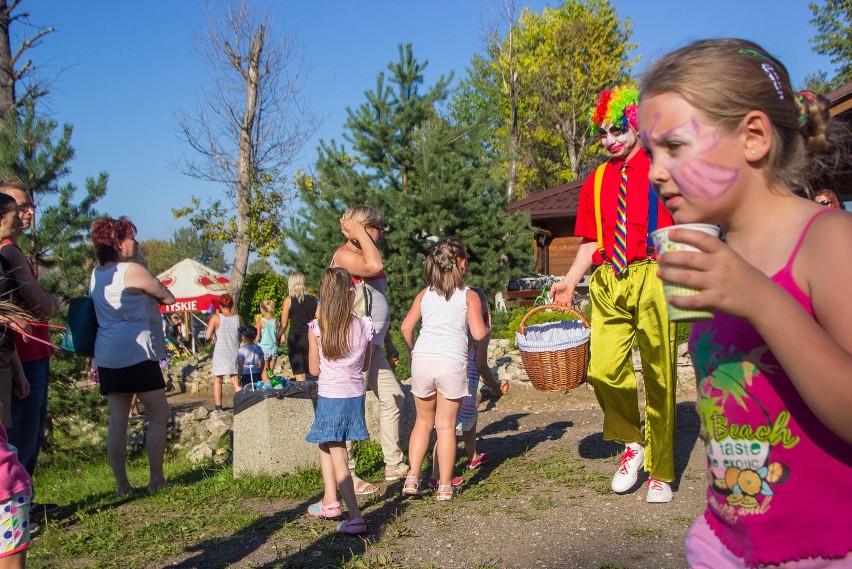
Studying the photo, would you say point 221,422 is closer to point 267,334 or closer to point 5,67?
point 5,67

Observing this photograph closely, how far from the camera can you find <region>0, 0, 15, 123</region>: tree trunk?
840 centimetres

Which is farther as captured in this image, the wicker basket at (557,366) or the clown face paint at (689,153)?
the wicker basket at (557,366)

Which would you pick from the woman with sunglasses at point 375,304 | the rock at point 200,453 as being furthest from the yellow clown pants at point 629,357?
the rock at point 200,453

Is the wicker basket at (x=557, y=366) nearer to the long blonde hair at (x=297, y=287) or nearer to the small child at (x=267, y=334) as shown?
the long blonde hair at (x=297, y=287)

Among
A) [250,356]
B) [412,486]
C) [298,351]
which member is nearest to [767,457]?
[412,486]

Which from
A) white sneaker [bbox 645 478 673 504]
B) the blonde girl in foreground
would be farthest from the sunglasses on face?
the blonde girl in foreground

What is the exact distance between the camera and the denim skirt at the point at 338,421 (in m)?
4.58

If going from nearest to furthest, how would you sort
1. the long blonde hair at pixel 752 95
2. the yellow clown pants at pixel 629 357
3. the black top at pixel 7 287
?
1. the long blonde hair at pixel 752 95
2. the black top at pixel 7 287
3. the yellow clown pants at pixel 629 357

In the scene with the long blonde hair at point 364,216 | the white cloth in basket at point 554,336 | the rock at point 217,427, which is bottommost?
the rock at point 217,427

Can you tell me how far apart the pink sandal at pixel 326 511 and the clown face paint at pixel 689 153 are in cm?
371

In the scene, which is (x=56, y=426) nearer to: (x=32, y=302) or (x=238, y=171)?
(x=32, y=302)

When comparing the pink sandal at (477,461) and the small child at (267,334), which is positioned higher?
the small child at (267,334)

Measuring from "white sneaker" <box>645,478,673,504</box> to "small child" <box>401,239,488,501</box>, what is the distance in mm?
1265

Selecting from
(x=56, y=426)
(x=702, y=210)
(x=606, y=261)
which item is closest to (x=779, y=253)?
(x=702, y=210)
